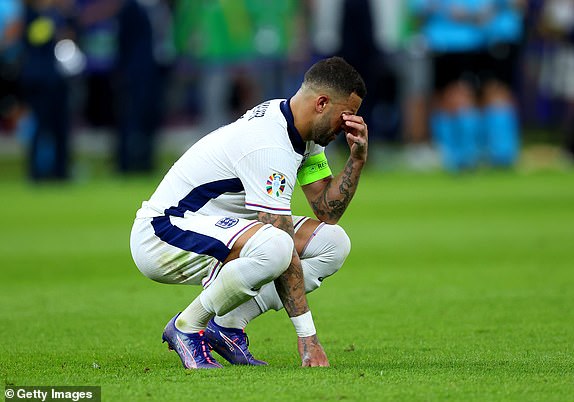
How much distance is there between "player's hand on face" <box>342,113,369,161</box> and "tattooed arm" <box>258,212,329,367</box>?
56cm

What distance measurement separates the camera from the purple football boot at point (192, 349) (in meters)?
7.34

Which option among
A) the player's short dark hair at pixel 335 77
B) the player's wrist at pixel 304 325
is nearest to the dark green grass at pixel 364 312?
the player's wrist at pixel 304 325

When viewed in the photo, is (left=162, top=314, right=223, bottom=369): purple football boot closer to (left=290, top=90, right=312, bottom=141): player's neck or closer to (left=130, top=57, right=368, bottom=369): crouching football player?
(left=130, top=57, right=368, bottom=369): crouching football player

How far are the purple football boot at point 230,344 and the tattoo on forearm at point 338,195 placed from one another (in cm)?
82

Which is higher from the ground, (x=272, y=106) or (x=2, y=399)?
(x=272, y=106)

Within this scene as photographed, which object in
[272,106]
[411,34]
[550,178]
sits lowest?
[550,178]

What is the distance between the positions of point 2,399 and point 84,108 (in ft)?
79.4

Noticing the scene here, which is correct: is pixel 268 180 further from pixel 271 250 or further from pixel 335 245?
pixel 335 245

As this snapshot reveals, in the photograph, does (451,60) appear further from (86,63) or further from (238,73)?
(86,63)

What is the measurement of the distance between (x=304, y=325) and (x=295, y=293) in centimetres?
18

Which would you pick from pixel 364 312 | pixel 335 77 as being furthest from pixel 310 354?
pixel 364 312

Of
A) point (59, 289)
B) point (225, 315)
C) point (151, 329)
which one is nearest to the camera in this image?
point (225, 315)

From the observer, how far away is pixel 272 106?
743 cm

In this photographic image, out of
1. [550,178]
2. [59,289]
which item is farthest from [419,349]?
[550,178]
